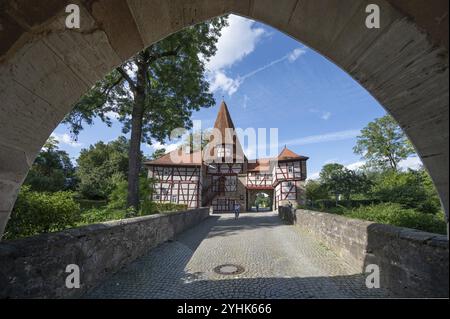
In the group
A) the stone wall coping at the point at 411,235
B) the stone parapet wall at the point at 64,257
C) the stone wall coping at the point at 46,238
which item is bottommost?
the stone parapet wall at the point at 64,257

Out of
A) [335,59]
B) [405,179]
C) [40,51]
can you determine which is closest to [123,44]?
[40,51]

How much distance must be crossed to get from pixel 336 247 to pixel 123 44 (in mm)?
6175

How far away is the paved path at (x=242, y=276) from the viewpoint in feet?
12.1

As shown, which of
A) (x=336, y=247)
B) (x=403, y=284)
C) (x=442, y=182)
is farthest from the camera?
(x=336, y=247)

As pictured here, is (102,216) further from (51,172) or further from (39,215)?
(51,172)

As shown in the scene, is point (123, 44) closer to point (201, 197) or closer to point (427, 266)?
point (427, 266)

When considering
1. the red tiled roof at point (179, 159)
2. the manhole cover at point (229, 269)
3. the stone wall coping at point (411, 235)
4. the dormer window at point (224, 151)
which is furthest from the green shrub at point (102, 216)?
the dormer window at point (224, 151)

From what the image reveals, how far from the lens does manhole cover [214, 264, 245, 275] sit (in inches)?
187

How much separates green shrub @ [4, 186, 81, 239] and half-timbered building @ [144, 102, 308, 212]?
66.4 ft

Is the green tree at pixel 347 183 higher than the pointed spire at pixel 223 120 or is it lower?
lower

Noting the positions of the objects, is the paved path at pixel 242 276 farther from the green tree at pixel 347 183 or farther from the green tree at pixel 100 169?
the green tree at pixel 100 169

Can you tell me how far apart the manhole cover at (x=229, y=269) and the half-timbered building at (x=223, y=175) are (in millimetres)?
21166

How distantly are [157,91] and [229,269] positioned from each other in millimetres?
9170

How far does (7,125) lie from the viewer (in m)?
1.77
